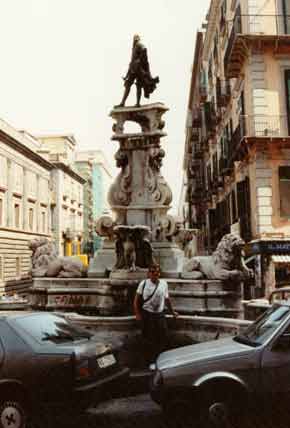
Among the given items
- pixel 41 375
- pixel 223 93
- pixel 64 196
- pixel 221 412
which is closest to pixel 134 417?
pixel 221 412

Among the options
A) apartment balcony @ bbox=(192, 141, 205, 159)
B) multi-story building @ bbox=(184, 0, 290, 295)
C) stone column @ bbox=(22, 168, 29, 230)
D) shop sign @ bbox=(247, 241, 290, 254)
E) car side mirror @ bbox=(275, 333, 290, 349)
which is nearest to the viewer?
car side mirror @ bbox=(275, 333, 290, 349)

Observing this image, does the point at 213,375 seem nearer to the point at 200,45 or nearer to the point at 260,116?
the point at 260,116

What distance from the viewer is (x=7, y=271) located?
1706 inches

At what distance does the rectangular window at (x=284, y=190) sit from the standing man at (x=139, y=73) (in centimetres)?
1199

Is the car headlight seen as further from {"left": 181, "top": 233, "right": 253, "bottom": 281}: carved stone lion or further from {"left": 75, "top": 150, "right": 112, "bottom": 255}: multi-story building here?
{"left": 75, "top": 150, "right": 112, "bottom": 255}: multi-story building

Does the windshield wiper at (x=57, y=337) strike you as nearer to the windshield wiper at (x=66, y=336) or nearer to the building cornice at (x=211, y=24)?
the windshield wiper at (x=66, y=336)

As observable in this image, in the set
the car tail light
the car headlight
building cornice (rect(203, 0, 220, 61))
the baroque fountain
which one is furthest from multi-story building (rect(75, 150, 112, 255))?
the car headlight

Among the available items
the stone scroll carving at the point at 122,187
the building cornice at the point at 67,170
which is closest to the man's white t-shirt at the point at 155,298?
the stone scroll carving at the point at 122,187

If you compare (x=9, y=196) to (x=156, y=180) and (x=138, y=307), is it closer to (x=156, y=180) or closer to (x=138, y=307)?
(x=156, y=180)

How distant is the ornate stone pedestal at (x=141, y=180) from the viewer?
1234 centimetres

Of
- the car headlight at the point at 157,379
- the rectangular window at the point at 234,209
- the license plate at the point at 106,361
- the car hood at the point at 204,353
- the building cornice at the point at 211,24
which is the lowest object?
the car headlight at the point at 157,379

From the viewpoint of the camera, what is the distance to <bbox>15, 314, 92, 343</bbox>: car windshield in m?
6.11

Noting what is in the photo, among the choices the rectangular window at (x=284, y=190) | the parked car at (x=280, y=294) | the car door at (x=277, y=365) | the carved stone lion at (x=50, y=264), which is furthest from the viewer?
the rectangular window at (x=284, y=190)

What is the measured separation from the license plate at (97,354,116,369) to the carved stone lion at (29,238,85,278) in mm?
5356
